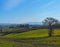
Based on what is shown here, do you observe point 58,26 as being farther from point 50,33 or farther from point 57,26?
point 50,33

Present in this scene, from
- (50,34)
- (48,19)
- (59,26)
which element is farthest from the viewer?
(48,19)

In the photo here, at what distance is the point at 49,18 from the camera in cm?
12481

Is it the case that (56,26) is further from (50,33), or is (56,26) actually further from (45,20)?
(50,33)

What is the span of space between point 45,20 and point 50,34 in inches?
1811

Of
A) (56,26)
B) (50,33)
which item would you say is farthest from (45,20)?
(50,33)

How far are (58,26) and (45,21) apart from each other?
9.35 metres

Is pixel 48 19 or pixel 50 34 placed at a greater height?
pixel 48 19

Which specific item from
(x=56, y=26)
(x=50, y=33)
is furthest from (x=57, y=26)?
(x=50, y=33)

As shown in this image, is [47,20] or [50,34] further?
[47,20]

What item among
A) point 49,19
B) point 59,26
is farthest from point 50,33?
point 49,19

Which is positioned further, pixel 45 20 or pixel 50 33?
pixel 45 20

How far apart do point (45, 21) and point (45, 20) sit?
63cm

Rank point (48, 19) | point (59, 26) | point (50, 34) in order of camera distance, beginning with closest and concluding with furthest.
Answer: point (50, 34) → point (59, 26) → point (48, 19)

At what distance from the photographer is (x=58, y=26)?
114 m
